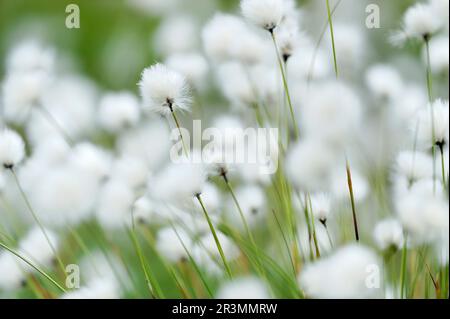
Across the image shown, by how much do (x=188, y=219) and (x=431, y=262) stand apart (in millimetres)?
441

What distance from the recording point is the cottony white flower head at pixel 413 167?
93 centimetres

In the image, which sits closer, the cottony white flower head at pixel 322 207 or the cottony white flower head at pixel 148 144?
the cottony white flower head at pixel 322 207

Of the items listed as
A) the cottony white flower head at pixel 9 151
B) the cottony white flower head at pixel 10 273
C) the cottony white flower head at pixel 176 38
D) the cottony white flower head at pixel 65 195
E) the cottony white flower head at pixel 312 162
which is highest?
the cottony white flower head at pixel 176 38

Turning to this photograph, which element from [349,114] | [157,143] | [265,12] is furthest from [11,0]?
[349,114]

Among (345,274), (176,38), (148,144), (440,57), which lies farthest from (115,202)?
(176,38)

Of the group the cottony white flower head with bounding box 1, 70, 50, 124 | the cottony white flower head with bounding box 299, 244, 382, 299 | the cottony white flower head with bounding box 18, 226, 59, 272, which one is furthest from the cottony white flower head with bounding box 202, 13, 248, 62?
the cottony white flower head with bounding box 299, 244, 382, 299

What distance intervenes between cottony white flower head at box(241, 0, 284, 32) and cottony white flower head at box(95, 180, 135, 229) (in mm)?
342

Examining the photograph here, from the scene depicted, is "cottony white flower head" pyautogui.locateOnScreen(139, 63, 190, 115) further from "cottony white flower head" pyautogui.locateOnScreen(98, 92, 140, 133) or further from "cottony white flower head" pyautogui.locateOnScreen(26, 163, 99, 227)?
"cottony white flower head" pyautogui.locateOnScreen(98, 92, 140, 133)

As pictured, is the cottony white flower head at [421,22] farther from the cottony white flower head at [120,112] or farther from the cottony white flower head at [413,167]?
the cottony white flower head at [120,112]

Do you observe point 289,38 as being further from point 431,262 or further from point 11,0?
point 11,0

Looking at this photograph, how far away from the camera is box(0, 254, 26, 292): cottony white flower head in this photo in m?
1.08

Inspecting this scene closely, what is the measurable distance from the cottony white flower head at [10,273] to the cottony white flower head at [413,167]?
2.14 feet

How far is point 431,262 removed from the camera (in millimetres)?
1108

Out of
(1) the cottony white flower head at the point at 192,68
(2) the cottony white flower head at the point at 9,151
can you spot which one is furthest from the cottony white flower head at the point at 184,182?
(1) the cottony white flower head at the point at 192,68
